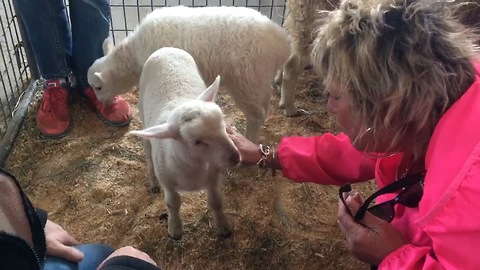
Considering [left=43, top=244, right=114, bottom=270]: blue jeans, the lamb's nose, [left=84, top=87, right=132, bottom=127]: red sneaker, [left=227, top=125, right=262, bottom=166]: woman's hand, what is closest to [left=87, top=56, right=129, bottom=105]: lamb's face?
[left=84, top=87, right=132, bottom=127]: red sneaker

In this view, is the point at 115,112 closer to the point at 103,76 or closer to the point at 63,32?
the point at 103,76

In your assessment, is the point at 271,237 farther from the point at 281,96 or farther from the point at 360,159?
the point at 281,96

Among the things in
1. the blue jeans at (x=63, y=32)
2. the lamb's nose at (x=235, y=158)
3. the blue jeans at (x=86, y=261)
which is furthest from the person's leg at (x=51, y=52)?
the blue jeans at (x=86, y=261)

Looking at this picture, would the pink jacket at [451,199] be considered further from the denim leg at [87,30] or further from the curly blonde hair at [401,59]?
the denim leg at [87,30]

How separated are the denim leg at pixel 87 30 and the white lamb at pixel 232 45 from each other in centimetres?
33

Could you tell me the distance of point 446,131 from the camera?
1.21 metres

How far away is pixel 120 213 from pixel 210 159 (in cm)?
89

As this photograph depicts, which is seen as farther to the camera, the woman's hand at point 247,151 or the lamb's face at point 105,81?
the lamb's face at point 105,81

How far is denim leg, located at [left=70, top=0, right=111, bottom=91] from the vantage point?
9.87 ft

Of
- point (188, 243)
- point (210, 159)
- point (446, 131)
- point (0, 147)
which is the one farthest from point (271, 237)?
point (0, 147)

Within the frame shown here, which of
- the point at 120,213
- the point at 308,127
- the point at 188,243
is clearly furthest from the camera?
the point at 308,127

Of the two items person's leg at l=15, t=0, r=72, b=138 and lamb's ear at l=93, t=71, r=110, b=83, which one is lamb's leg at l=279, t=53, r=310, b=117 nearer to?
lamb's ear at l=93, t=71, r=110, b=83

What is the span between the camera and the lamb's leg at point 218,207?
2.27 m

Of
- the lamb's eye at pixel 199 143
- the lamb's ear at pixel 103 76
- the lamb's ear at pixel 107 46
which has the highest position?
the lamb's eye at pixel 199 143
